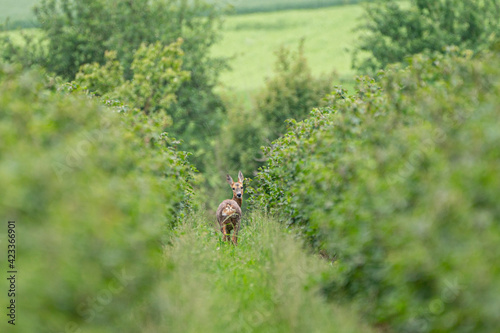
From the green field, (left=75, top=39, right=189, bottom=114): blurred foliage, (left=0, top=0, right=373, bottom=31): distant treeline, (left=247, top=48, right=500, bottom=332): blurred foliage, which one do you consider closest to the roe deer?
(left=247, top=48, right=500, bottom=332): blurred foliage

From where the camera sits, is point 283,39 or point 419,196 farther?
point 283,39

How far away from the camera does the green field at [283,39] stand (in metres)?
52.7

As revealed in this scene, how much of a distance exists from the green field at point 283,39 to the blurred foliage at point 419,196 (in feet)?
137

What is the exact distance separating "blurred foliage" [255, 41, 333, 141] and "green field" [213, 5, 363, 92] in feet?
28.3

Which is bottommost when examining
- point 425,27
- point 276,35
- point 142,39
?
point 276,35

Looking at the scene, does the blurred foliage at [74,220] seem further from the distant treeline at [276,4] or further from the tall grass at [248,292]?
the distant treeline at [276,4]

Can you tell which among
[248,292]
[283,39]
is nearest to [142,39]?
[283,39]

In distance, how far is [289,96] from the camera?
40844mm

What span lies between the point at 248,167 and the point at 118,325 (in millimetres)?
34900

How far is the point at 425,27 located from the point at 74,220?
3498cm

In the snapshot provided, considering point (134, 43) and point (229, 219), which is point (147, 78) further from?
point (229, 219)

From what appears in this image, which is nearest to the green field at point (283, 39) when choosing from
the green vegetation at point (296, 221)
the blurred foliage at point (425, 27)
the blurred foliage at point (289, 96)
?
the blurred foliage at point (289, 96)

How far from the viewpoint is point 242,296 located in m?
8.88

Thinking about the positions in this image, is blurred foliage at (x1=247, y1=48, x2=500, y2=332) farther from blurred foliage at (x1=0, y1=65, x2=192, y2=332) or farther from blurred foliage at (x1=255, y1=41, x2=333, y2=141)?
blurred foliage at (x1=255, y1=41, x2=333, y2=141)
